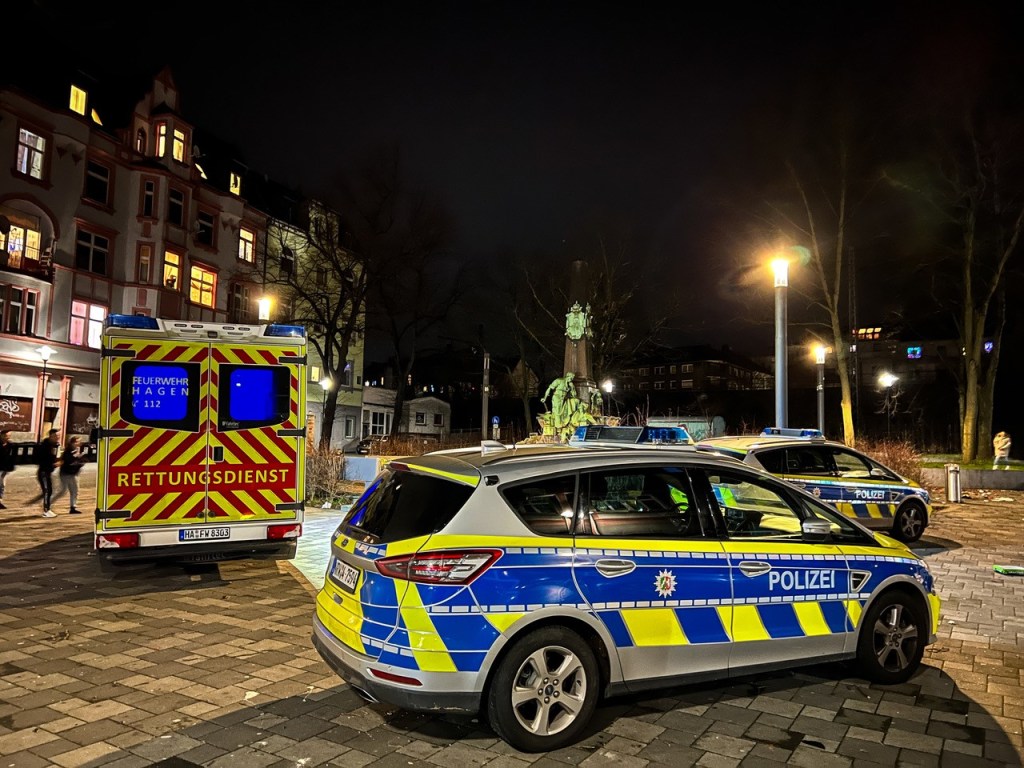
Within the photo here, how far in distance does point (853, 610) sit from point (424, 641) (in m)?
2.96

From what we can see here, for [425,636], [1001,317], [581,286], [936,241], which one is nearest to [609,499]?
[425,636]

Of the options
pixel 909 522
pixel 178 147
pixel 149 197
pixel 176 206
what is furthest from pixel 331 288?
pixel 909 522

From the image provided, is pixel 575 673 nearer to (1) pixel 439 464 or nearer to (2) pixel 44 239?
(1) pixel 439 464

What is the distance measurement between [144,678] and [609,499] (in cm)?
357

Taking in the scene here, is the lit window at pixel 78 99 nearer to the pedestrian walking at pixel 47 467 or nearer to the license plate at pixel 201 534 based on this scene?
the pedestrian walking at pixel 47 467

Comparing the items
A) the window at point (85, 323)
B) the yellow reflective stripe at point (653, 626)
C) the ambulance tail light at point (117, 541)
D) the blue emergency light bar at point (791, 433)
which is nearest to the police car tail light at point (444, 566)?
the yellow reflective stripe at point (653, 626)

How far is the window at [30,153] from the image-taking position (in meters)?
25.6

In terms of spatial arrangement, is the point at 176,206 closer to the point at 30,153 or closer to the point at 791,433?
the point at 30,153

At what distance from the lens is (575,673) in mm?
3904

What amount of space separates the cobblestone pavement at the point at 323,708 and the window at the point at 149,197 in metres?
27.6

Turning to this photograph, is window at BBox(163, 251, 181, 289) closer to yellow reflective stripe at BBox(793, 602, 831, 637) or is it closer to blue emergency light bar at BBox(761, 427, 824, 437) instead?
blue emergency light bar at BBox(761, 427, 824, 437)

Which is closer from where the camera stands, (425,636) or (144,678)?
(425,636)

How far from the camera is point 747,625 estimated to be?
4348 mm

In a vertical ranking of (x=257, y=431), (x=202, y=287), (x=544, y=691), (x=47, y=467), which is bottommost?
(x=544, y=691)
